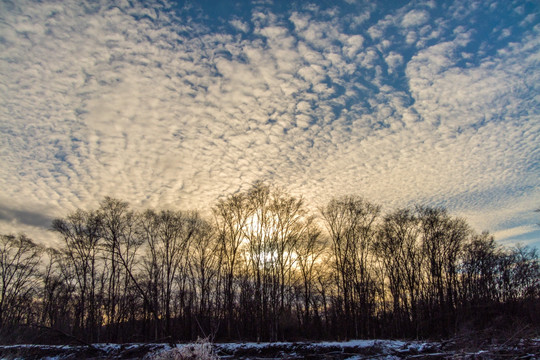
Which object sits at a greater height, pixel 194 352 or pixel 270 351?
pixel 194 352

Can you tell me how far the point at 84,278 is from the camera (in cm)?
3891

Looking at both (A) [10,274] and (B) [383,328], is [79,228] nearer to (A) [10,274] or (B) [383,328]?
(A) [10,274]

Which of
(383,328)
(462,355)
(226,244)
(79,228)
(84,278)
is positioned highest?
(79,228)

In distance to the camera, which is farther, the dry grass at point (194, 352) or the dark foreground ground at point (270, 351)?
the dark foreground ground at point (270, 351)

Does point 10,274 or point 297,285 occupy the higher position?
point 10,274

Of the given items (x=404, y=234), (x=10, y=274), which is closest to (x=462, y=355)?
(x=404, y=234)

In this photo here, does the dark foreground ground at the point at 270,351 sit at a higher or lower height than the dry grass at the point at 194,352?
lower

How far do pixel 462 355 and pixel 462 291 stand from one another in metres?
48.2

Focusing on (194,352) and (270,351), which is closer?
(194,352)

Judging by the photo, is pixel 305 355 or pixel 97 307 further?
pixel 97 307

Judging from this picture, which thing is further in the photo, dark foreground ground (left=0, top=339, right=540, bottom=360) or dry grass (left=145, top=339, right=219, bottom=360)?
dark foreground ground (left=0, top=339, right=540, bottom=360)

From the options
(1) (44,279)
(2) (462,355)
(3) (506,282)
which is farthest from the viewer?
A: (3) (506,282)

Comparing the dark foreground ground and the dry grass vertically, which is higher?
the dry grass

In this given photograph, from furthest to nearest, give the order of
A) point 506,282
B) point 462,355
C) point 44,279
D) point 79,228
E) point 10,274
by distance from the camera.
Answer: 1. point 506,282
2. point 44,279
3. point 10,274
4. point 79,228
5. point 462,355
